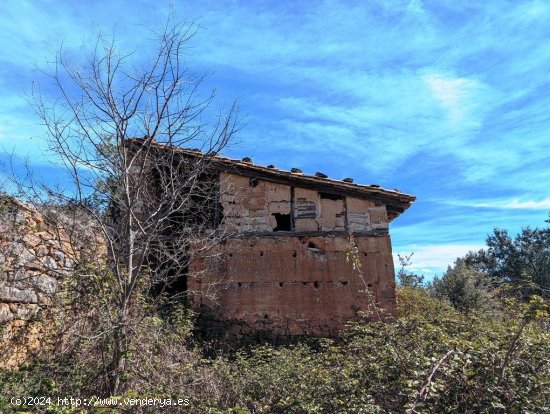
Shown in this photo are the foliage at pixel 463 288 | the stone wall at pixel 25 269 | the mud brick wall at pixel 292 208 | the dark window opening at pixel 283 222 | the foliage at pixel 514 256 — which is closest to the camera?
the stone wall at pixel 25 269

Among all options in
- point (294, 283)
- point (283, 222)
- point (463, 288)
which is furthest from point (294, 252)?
point (463, 288)

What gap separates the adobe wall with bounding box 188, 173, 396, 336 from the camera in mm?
9258

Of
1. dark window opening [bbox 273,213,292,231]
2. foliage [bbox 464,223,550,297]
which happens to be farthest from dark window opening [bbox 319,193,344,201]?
foliage [bbox 464,223,550,297]

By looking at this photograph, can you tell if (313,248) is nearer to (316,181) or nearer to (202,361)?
(316,181)

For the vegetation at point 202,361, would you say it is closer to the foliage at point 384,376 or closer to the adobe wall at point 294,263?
the foliage at point 384,376

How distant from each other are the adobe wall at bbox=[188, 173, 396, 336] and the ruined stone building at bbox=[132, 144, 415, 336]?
2 cm

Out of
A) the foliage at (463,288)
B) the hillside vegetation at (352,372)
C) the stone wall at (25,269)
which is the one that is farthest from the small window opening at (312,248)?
the foliage at (463,288)

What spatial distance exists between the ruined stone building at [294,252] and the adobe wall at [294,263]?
22mm

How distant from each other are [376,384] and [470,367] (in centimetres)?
93

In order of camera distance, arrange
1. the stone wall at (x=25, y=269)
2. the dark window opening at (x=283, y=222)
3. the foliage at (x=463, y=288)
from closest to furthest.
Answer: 1. the stone wall at (x=25, y=269)
2. the dark window opening at (x=283, y=222)
3. the foliage at (x=463, y=288)

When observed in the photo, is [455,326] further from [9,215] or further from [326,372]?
[9,215]

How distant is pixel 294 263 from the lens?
960cm

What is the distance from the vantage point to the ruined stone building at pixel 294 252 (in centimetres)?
927

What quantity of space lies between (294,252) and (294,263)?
0.84ft
